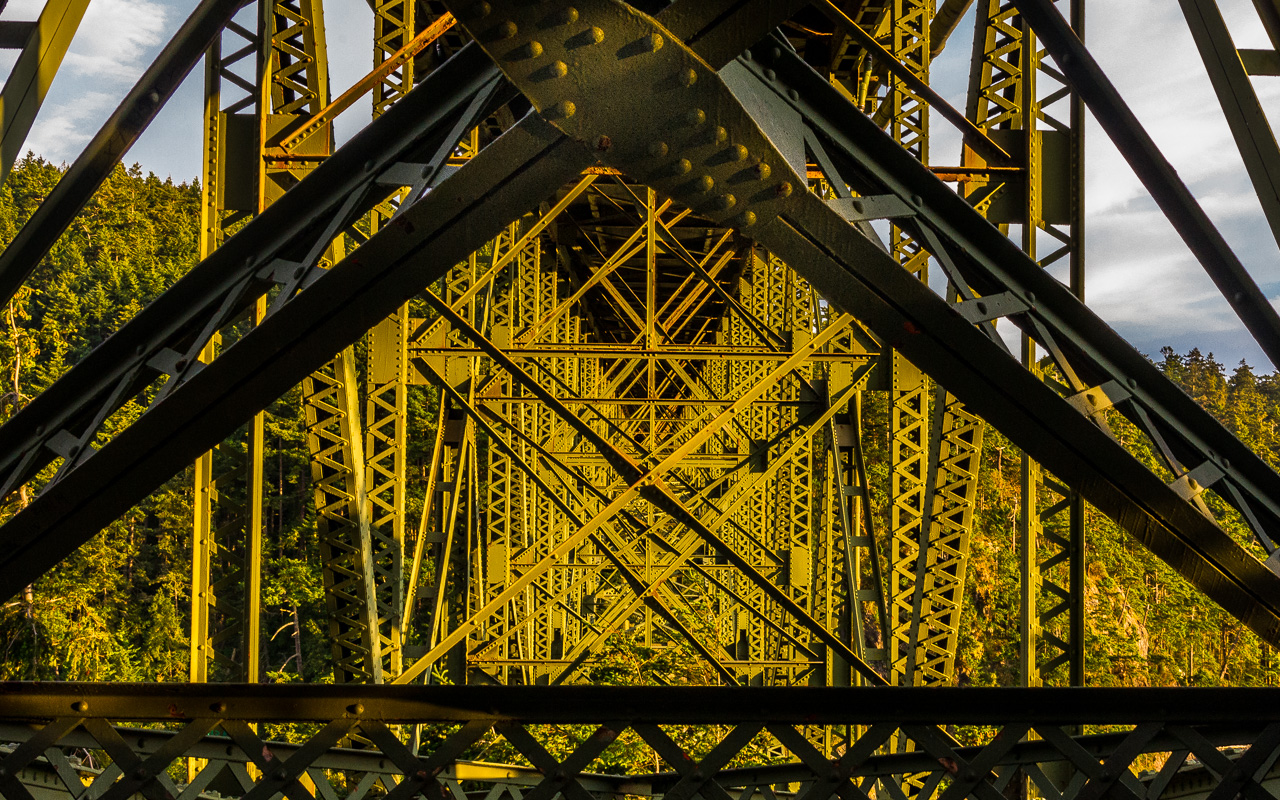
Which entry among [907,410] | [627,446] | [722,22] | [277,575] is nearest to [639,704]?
[722,22]

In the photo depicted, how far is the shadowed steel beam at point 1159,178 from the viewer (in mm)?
2262

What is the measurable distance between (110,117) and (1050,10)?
7.45 feet

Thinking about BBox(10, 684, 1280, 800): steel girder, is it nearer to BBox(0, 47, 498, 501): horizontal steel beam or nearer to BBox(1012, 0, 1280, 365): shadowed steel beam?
BBox(0, 47, 498, 501): horizontal steel beam

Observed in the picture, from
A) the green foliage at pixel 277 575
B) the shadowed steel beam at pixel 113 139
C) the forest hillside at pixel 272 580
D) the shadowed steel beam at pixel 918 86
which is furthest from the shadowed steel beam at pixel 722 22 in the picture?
the forest hillside at pixel 272 580

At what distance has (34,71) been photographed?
2.38 metres

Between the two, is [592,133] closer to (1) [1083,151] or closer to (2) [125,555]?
(1) [1083,151]

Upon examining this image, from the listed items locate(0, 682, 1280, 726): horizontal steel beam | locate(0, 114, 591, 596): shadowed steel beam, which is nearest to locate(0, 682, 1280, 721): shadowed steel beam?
locate(0, 682, 1280, 726): horizontal steel beam

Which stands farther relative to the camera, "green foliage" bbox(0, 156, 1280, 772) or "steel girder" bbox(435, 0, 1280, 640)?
"green foliage" bbox(0, 156, 1280, 772)

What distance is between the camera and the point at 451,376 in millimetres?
7320

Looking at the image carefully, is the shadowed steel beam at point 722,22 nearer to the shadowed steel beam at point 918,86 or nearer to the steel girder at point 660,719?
the steel girder at point 660,719

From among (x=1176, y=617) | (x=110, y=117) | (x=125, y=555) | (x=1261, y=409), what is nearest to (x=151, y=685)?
→ (x=110, y=117)

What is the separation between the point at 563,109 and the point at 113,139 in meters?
1.42

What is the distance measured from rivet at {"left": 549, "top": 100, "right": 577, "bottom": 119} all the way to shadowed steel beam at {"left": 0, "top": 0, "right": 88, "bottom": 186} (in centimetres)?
147

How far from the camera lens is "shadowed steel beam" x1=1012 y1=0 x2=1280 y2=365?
226 centimetres
